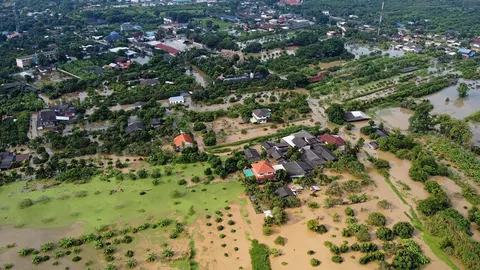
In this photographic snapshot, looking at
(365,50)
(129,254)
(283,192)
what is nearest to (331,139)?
(283,192)

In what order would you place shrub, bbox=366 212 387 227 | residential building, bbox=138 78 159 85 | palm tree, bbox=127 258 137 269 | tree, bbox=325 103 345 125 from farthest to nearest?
residential building, bbox=138 78 159 85 < tree, bbox=325 103 345 125 < shrub, bbox=366 212 387 227 < palm tree, bbox=127 258 137 269

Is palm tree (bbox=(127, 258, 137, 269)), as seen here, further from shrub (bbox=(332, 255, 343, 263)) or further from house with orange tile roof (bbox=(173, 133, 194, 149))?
house with orange tile roof (bbox=(173, 133, 194, 149))

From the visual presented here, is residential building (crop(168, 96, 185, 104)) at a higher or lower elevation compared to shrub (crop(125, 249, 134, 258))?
higher

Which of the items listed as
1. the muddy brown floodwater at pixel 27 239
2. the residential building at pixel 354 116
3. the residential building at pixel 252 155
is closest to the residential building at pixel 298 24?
the residential building at pixel 354 116

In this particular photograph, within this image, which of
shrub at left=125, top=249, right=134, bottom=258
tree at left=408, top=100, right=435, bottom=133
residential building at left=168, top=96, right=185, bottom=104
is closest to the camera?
shrub at left=125, top=249, right=134, bottom=258

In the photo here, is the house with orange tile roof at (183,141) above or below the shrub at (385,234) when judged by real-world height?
above

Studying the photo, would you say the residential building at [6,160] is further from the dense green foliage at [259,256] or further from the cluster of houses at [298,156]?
the dense green foliage at [259,256]

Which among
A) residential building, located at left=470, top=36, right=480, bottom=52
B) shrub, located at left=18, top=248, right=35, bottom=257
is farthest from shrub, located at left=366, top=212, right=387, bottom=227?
residential building, located at left=470, top=36, right=480, bottom=52
